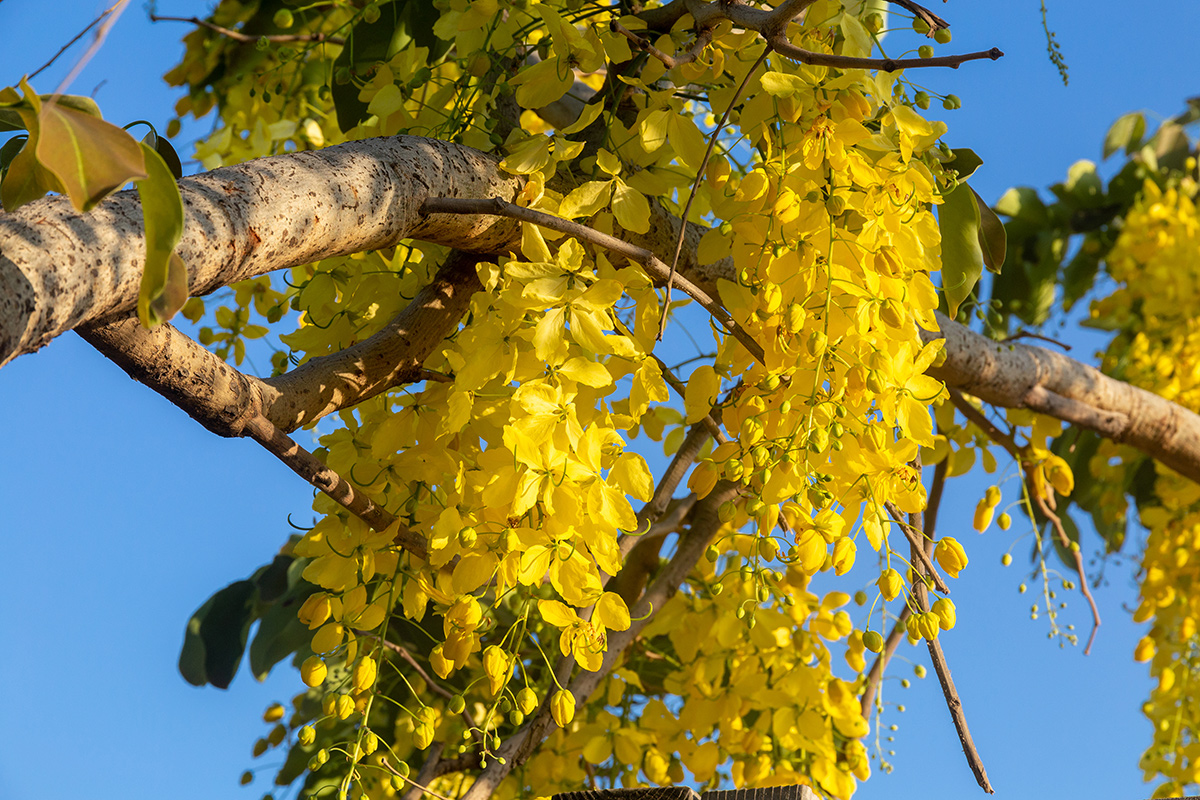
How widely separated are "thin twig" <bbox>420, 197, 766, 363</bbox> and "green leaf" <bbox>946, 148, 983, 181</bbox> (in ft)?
0.97

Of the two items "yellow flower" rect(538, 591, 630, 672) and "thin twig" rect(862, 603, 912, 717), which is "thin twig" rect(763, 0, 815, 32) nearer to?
"yellow flower" rect(538, 591, 630, 672)

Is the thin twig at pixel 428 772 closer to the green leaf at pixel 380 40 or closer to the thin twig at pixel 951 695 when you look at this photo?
the thin twig at pixel 951 695

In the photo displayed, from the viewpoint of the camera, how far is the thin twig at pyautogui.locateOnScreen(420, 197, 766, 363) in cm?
51

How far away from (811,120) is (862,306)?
0.41 feet

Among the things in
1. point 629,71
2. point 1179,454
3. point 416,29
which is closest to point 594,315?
point 629,71

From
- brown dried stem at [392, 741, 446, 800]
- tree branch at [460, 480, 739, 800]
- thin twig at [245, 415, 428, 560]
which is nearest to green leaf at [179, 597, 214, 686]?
brown dried stem at [392, 741, 446, 800]

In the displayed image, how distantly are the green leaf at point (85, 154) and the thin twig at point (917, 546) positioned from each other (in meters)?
0.46

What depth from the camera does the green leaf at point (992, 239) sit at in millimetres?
791

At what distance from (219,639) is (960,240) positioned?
1085 mm

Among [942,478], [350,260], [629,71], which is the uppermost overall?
[942,478]

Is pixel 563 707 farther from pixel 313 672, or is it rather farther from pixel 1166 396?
pixel 1166 396

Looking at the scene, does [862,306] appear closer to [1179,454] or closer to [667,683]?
[667,683]

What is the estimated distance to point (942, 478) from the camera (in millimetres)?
1245

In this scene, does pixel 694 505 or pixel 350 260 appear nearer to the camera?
pixel 350 260
